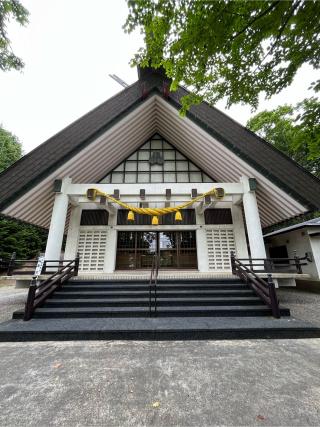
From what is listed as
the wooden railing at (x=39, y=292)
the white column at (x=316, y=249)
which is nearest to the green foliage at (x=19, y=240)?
the wooden railing at (x=39, y=292)

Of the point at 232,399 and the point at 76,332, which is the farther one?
the point at 76,332

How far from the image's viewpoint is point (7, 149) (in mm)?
19859

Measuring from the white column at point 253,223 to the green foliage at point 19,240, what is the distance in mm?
15523

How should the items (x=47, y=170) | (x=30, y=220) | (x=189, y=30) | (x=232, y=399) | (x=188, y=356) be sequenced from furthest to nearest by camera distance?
(x=30, y=220) < (x=47, y=170) < (x=189, y=30) < (x=188, y=356) < (x=232, y=399)

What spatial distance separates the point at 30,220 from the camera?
8.21 m

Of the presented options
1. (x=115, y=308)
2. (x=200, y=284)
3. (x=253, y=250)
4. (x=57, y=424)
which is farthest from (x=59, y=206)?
(x=253, y=250)

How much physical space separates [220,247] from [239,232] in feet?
3.81

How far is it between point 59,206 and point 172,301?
17.9 ft

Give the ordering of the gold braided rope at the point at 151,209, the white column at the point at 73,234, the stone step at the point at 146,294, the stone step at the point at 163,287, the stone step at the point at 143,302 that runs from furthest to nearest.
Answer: the white column at the point at 73,234, the gold braided rope at the point at 151,209, the stone step at the point at 163,287, the stone step at the point at 146,294, the stone step at the point at 143,302

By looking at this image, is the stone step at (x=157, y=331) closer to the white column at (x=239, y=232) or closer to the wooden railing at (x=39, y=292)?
the wooden railing at (x=39, y=292)

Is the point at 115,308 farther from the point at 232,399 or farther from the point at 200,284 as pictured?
the point at 232,399

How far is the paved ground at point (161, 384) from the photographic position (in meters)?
1.78

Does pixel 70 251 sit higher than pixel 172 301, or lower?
higher

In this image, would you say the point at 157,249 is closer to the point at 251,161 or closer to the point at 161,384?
the point at 251,161
